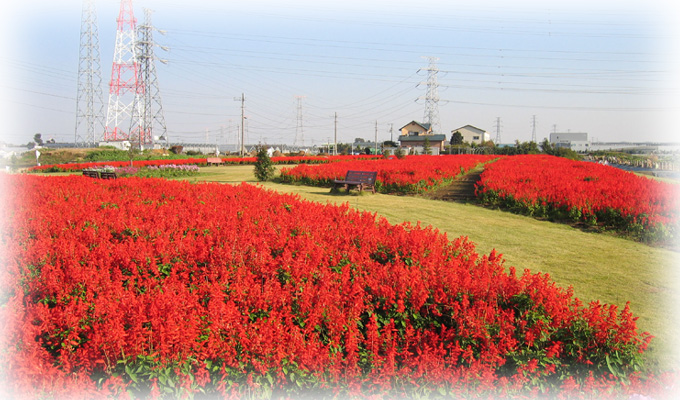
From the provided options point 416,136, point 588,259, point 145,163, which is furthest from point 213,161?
point 416,136

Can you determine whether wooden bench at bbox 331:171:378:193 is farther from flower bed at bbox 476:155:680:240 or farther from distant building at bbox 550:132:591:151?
distant building at bbox 550:132:591:151

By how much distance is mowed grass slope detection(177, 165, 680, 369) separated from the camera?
4387mm

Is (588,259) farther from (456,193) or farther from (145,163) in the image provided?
(145,163)

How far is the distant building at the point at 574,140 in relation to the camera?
104 m

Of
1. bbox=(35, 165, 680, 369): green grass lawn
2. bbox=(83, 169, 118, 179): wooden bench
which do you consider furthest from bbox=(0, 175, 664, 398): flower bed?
bbox=(83, 169, 118, 179): wooden bench

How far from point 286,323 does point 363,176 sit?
1196 centimetres

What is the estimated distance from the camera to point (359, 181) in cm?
1465

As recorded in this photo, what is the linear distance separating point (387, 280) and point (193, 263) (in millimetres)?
1933

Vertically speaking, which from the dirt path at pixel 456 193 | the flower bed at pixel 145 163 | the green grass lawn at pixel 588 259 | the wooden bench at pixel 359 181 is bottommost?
the green grass lawn at pixel 588 259

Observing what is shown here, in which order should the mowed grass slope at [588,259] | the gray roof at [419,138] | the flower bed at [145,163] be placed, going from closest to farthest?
1. the mowed grass slope at [588,259]
2. the flower bed at [145,163]
3. the gray roof at [419,138]

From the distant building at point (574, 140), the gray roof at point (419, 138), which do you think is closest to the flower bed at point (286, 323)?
the gray roof at point (419, 138)

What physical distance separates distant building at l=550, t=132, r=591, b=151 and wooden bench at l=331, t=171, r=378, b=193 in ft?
335

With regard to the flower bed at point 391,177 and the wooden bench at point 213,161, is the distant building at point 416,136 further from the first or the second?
the flower bed at point 391,177

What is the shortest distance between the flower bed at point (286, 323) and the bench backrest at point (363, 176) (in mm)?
9566
